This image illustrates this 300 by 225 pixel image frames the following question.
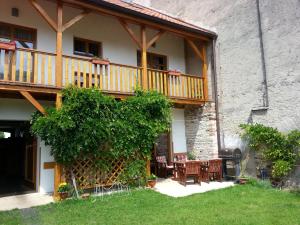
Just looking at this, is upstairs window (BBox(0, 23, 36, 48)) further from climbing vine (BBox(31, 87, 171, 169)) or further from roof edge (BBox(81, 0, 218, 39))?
climbing vine (BBox(31, 87, 171, 169))

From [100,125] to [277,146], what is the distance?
18.4ft

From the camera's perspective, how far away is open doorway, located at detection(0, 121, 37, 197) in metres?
9.07

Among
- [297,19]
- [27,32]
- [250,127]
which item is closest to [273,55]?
[297,19]

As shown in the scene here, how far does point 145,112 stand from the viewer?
9008 millimetres

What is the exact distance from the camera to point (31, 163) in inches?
376

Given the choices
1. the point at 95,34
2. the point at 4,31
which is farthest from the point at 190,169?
the point at 4,31

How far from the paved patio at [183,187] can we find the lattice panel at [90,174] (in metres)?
1.45

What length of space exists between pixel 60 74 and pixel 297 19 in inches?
302

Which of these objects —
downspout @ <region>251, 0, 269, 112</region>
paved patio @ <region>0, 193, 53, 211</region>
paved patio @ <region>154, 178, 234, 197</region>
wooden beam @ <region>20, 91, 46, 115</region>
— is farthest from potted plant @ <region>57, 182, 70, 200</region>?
downspout @ <region>251, 0, 269, 112</region>

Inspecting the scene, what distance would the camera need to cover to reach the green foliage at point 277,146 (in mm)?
8641

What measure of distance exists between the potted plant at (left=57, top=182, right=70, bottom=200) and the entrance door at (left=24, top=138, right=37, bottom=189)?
1831 mm

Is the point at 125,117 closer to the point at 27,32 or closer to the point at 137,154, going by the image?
the point at 137,154

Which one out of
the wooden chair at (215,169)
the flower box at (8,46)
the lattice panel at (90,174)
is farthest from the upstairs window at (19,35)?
the wooden chair at (215,169)

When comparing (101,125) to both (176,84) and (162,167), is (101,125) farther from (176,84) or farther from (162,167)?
(176,84)
